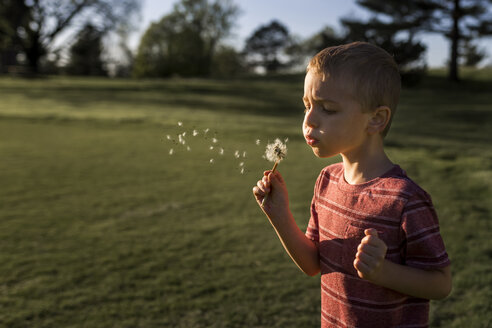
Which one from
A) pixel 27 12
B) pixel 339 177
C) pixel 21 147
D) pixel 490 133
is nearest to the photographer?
pixel 339 177

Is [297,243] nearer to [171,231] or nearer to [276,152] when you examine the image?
[276,152]

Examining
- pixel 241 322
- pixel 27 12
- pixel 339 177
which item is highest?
pixel 27 12

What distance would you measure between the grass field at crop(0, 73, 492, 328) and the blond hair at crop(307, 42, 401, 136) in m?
0.53

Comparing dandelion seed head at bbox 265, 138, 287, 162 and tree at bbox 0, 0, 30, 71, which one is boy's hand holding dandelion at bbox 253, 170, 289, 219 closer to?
dandelion seed head at bbox 265, 138, 287, 162

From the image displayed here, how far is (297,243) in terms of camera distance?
1.62m

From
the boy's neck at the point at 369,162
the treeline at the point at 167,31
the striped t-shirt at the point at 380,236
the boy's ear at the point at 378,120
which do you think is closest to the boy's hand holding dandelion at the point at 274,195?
the striped t-shirt at the point at 380,236

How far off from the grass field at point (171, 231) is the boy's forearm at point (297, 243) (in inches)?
16.3

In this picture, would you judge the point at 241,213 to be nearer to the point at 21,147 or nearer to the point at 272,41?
the point at 21,147

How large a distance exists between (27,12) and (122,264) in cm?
3774

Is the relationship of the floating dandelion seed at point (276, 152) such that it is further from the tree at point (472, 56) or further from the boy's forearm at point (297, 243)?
the tree at point (472, 56)

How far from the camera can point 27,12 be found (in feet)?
115

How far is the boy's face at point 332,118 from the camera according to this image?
134cm

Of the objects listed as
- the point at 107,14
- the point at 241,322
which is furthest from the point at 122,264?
the point at 107,14

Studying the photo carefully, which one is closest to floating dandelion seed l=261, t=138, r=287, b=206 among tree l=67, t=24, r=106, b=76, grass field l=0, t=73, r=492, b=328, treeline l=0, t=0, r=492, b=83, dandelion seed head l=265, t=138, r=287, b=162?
dandelion seed head l=265, t=138, r=287, b=162
